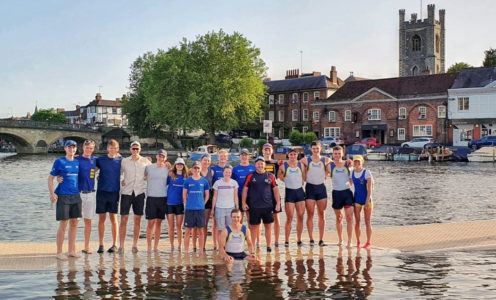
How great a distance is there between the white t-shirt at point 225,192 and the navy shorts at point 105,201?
2183 millimetres

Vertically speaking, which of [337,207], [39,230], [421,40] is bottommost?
[39,230]

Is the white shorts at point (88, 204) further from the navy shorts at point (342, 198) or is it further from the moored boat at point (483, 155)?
the moored boat at point (483, 155)

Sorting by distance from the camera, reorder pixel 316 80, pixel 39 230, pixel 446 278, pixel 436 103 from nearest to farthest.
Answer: pixel 446 278, pixel 39 230, pixel 436 103, pixel 316 80

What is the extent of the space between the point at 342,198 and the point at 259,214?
78.6 inches

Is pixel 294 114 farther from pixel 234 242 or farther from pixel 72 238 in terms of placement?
pixel 72 238

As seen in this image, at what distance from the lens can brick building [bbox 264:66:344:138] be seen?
82.6 metres

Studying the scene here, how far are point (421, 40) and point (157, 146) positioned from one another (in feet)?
182

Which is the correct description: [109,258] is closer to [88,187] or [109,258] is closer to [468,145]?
[88,187]

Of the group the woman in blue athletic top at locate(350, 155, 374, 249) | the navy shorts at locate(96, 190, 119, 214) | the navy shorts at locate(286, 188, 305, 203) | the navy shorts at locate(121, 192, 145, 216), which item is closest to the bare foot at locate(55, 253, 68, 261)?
the navy shorts at locate(96, 190, 119, 214)

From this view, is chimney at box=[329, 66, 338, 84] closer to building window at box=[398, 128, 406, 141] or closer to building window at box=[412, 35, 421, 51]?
building window at box=[398, 128, 406, 141]

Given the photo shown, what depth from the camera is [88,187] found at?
11.7 metres

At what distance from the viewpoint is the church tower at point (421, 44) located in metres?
106

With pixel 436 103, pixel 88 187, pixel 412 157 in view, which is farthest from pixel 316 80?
pixel 88 187

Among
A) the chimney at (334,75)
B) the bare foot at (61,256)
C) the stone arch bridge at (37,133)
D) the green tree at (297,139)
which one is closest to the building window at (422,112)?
Result: the green tree at (297,139)
